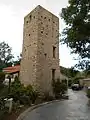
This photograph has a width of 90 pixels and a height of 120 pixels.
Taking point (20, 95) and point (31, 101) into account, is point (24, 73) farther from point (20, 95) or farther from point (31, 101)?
point (20, 95)

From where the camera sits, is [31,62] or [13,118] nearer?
[13,118]

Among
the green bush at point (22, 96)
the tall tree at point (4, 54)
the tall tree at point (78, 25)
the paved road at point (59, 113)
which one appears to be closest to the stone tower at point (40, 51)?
the green bush at point (22, 96)

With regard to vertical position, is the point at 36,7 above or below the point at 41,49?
above

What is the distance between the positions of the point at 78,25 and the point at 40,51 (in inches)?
594

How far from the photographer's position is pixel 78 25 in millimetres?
10992

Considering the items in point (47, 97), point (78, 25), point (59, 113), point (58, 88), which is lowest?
point (59, 113)

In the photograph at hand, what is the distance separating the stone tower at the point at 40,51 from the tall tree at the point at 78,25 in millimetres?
13076

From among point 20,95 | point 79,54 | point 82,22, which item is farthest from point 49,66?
point 82,22

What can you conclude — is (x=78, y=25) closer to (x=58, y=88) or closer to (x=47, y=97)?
(x=47, y=97)

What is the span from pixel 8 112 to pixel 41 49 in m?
14.3

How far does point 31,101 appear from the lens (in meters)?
20.2

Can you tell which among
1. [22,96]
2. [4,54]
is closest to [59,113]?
[22,96]

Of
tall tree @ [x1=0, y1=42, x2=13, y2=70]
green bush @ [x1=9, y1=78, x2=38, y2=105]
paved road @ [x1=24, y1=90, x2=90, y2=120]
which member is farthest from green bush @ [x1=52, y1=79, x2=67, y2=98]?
tall tree @ [x1=0, y1=42, x2=13, y2=70]

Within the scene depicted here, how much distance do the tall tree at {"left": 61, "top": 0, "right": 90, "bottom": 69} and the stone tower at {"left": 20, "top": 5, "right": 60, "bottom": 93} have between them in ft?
42.9
